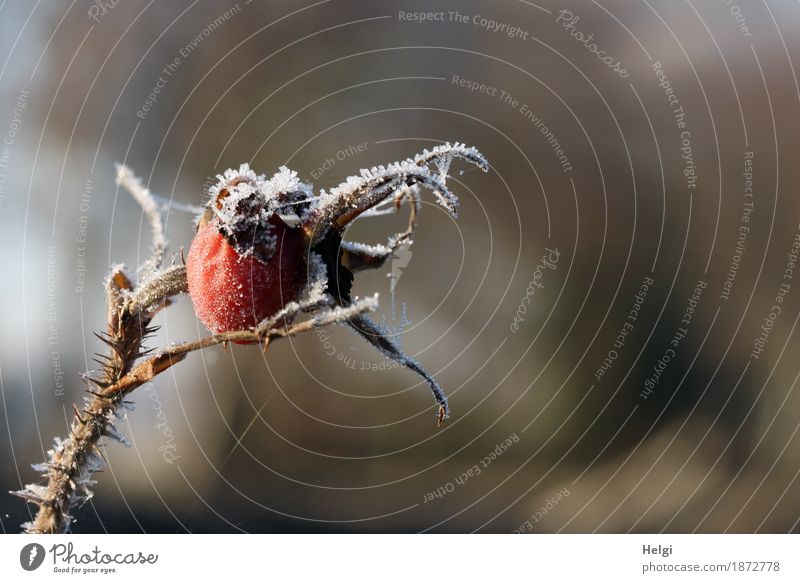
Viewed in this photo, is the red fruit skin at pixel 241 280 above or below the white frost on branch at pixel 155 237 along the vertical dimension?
below

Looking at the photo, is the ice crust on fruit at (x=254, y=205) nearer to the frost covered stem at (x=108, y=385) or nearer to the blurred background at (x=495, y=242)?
the frost covered stem at (x=108, y=385)

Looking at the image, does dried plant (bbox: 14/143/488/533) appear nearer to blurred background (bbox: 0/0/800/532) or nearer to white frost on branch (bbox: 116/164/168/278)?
white frost on branch (bbox: 116/164/168/278)

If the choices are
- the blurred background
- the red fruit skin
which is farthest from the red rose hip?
the blurred background

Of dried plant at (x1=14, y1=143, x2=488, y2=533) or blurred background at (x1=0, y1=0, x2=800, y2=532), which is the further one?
blurred background at (x1=0, y1=0, x2=800, y2=532)

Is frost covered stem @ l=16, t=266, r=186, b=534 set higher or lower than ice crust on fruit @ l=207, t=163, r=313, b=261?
lower

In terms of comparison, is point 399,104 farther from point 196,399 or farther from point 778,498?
point 778,498

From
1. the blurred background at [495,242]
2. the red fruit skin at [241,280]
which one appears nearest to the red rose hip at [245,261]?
the red fruit skin at [241,280]
